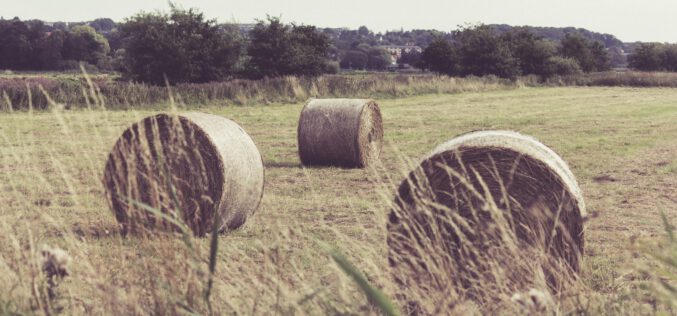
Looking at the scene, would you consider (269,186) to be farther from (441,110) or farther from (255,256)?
(441,110)

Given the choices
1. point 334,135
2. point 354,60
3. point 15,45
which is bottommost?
point 354,60

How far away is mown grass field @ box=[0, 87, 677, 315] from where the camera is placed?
3867mm

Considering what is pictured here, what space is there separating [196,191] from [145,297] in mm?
4020

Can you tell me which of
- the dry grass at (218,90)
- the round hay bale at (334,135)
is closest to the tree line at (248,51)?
the dry grass at (218,90)

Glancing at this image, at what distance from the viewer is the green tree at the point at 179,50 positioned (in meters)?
37.3

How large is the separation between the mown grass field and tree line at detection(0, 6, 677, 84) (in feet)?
33.0

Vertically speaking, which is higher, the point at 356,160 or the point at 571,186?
the point at 571,186

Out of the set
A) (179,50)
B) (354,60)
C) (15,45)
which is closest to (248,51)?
(179,50)

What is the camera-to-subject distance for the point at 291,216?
8.68 meters

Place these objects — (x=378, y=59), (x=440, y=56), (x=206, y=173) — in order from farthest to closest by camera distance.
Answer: (x=378, y=59), (x=440, y=56), (x=206, y=173)

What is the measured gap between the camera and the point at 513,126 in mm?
20719

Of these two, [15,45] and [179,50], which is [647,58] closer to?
[179,50]

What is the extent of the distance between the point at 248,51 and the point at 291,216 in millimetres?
32096

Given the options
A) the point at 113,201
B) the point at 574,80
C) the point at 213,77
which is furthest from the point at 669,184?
the point at 574,80
